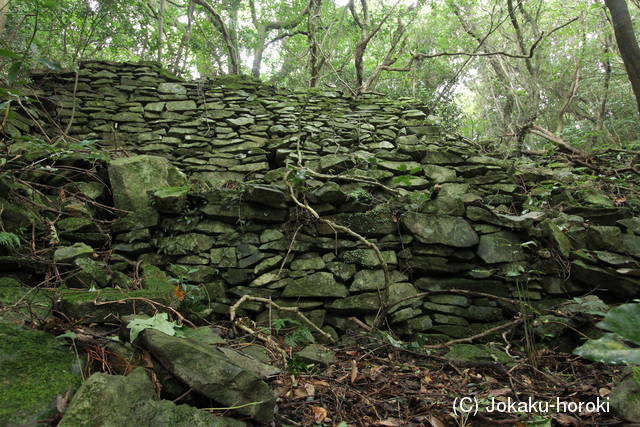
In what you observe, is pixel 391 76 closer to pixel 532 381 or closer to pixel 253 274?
pixel 253 274

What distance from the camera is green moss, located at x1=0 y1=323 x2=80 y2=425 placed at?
1.20 meters

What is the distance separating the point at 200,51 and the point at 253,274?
6.79m

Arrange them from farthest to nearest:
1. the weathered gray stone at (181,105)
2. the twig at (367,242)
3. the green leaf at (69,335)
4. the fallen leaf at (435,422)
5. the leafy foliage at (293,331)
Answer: the weathered gray stone at (181,105)
the twig at (367,242)
the leafy foliage at (293,331)
the fallen leaf at (435,422)
the green leaf at (69,335)

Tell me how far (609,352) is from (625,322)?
0.14 m

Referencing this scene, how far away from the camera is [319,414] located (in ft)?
5.74

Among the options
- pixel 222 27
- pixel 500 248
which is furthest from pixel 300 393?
pixel 222 27

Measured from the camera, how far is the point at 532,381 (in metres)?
2.19

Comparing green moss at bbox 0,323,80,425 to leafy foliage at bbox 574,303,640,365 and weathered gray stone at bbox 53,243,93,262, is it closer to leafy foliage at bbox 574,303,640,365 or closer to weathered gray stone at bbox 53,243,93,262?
weathered gray stone at bbox 53,243,93,262

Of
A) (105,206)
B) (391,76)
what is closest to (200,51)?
(391,76)

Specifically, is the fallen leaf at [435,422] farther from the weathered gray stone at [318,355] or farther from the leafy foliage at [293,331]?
the leafy foliage at [293,331]

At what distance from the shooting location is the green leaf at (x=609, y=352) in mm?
813

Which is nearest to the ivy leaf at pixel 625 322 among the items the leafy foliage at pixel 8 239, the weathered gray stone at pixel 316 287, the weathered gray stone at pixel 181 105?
the weathered gray stone at pixel 316 287

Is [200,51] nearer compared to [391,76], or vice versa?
[200,51]

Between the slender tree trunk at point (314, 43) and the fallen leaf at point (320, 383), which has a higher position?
the slender tree trunk at point (314, 43)
